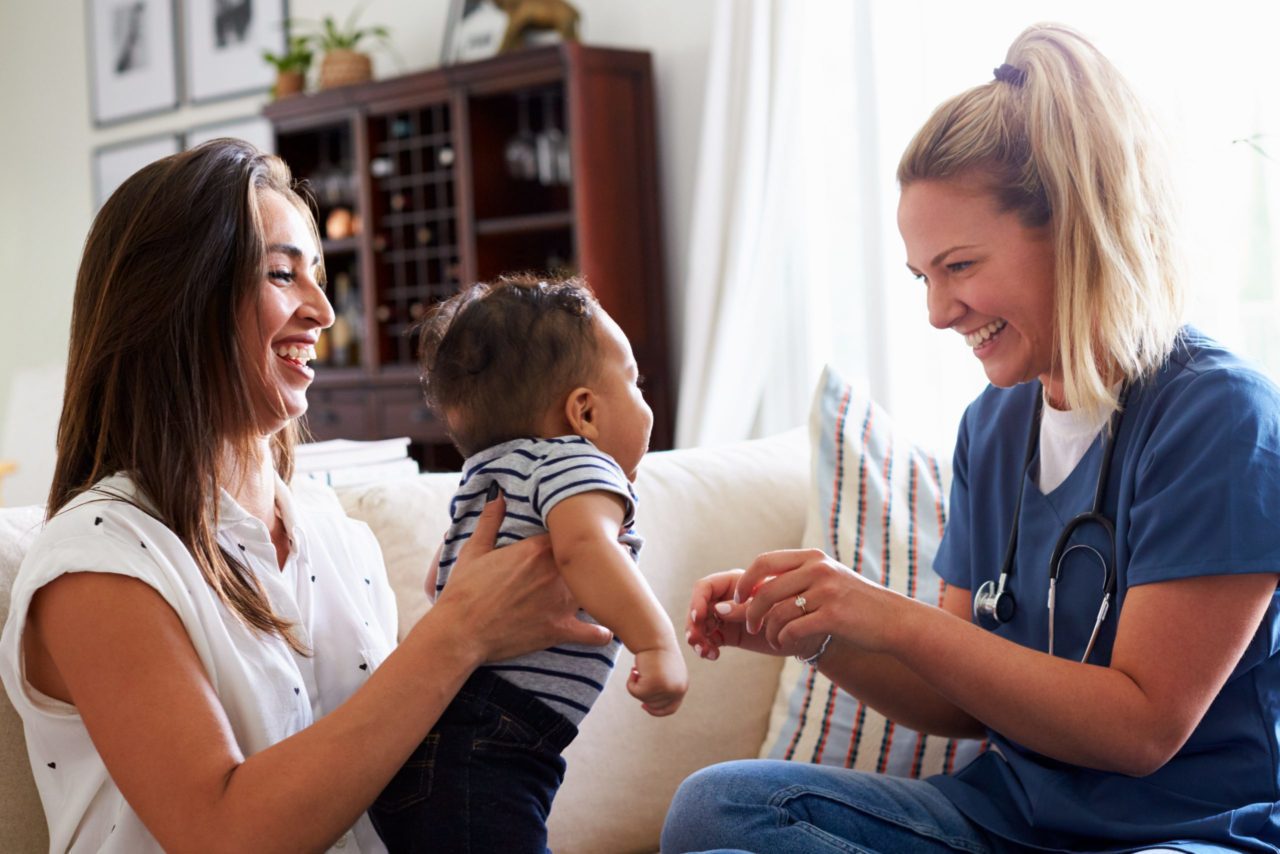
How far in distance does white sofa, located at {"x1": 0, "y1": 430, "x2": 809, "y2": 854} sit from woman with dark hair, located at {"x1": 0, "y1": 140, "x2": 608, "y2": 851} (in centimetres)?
41

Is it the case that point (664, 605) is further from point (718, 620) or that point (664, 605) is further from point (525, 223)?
point (525, 223)


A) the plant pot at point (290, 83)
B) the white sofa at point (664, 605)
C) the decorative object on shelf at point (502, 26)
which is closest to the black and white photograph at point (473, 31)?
the decorative object on shelf at point (502, 26)

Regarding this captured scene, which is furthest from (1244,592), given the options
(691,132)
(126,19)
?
(126,19)

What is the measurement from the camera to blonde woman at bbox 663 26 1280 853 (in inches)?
48.9

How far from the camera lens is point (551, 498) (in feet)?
4.13

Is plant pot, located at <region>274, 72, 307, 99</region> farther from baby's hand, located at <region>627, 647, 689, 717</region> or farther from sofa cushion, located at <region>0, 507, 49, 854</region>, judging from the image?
baby's hand, located at <region>627, 647, 689, 717</region>

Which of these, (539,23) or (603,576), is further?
(539,23)

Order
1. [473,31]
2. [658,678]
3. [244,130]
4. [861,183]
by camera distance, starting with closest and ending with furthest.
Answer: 1. [658,678]
2. [861,183]
3. [473,31]
4. [244,130]

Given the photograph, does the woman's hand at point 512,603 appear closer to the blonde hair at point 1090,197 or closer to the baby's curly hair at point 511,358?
the baby's curly hair at point 511,358

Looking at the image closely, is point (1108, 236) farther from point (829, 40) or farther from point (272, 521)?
point (829, 40)

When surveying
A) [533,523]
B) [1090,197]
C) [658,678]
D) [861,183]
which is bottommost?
[658,678]

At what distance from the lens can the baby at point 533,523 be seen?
4.03ft

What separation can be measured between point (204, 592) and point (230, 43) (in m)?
4.63

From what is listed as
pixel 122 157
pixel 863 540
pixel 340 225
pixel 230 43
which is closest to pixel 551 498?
pixel 863 540
